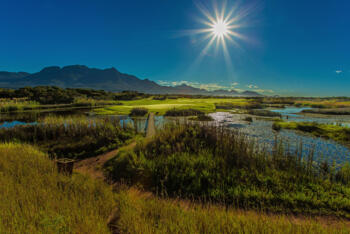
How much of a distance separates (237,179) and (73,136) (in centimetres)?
1178

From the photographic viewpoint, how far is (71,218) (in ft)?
9.07

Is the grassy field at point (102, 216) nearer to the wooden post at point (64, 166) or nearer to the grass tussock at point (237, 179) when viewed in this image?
the grass tussock at point (237, 179)

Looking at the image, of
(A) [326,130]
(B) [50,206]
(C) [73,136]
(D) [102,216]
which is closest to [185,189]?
(D) [102,216]

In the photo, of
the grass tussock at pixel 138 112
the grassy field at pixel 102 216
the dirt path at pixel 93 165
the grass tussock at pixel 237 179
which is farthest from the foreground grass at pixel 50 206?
the grass tussock at pixel 138 112

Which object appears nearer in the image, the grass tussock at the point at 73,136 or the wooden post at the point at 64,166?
the wooden post at the point at 64,166

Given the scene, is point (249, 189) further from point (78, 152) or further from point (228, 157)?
point (78, 152)

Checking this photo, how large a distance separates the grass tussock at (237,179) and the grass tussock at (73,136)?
3365 mm

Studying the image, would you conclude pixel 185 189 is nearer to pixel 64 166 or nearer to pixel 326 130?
pixel 64 166

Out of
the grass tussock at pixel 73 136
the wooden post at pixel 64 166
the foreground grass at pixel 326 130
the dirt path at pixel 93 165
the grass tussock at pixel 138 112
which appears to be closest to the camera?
the wooden post at pixel 64 166

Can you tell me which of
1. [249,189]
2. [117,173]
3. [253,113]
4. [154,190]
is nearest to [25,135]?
[117,173]

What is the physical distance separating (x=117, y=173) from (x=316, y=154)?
35.2 ft

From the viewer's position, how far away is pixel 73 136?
11.5 meters

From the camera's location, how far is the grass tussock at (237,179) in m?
4.47

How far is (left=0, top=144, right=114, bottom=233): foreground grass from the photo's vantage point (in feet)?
8.33
